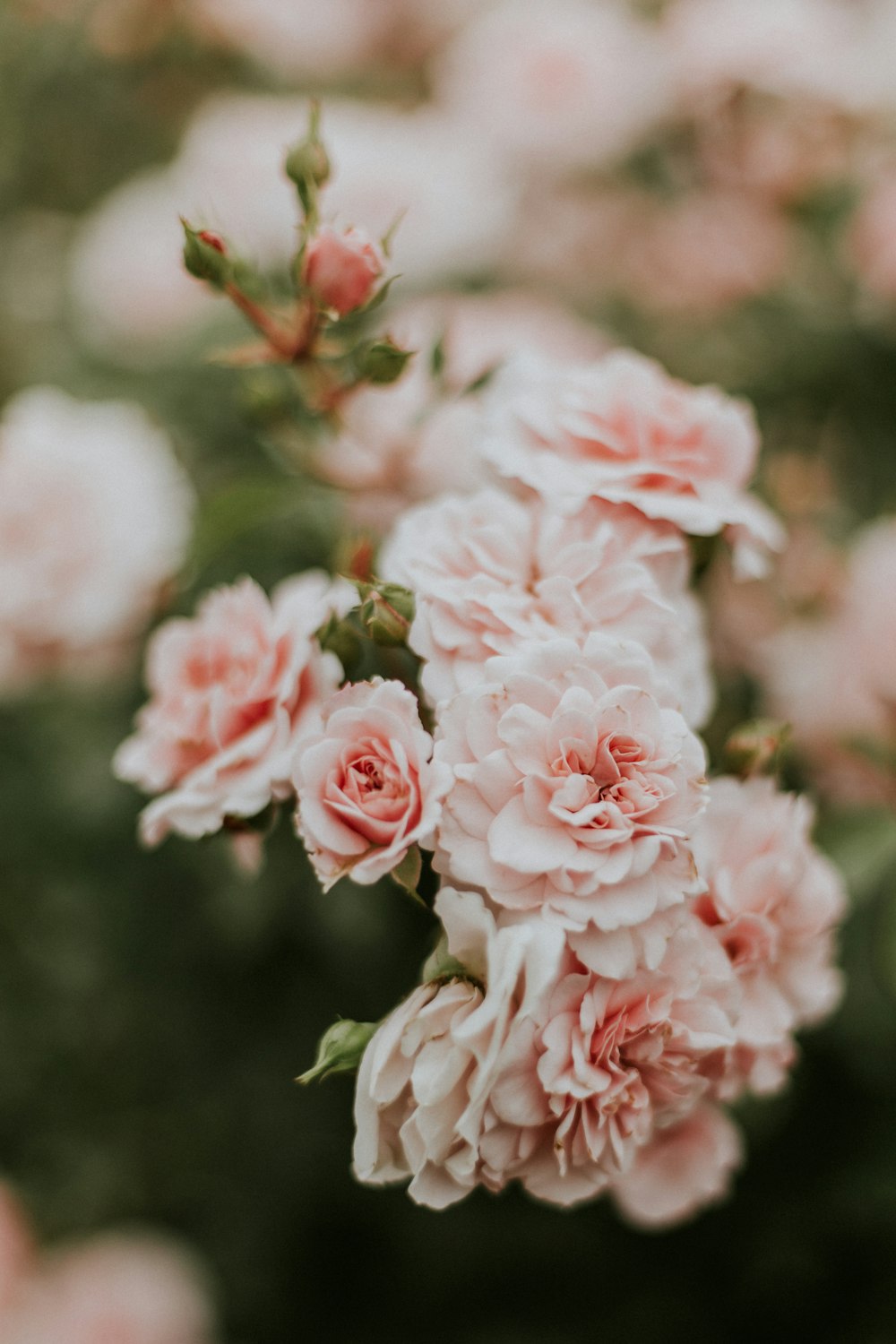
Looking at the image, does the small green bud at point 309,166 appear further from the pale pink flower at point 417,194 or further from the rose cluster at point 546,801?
the pale pink flower at point 417,194

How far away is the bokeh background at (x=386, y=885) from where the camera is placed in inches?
49.6

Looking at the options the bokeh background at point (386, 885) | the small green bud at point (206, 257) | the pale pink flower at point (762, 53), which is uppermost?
the pale pink flower at point (762, 53)

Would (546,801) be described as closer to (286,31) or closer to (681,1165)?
(681,1165)

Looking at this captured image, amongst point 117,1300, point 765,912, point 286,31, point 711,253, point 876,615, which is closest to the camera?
point 765,912

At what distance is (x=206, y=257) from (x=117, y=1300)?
1257mm

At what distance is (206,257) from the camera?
2.35 ft

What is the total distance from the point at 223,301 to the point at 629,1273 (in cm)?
136

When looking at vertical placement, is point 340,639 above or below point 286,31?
below

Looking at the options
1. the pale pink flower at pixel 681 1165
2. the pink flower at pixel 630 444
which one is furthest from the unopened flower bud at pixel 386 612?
the pale pink flower at pixel 681 1165

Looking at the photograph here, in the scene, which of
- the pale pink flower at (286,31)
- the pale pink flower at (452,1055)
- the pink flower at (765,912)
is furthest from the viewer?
the pale pink flower at (286,31)

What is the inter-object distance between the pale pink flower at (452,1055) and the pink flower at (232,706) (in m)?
0.15

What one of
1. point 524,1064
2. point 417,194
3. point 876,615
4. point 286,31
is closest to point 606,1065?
point 524,1064

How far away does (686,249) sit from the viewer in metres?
1.52

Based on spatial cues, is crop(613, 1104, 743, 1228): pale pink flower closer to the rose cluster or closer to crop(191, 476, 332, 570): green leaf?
the rose cluster
